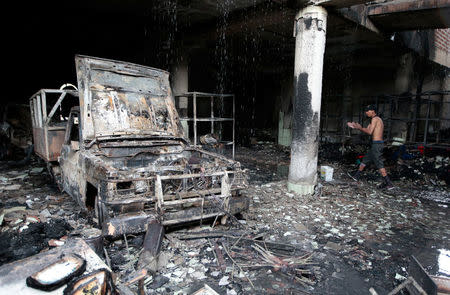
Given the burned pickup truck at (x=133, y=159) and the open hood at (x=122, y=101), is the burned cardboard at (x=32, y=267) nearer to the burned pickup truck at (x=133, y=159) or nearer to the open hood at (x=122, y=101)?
the burned pickup truck at (x=133, y=159)

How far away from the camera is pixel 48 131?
540cm

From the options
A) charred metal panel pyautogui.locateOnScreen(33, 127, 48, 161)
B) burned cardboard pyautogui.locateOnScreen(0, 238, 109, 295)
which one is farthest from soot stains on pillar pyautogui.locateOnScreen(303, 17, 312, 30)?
charred metal panel pyautogui.locateOnScreen(33, 127, 48, 161)

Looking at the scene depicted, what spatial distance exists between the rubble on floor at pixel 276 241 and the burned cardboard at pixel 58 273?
0.40m

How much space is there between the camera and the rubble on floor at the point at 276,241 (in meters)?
2.79

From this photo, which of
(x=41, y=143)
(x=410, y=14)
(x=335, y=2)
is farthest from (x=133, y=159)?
(x=410, y=14)

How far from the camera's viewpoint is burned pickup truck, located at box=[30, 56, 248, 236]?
319cm

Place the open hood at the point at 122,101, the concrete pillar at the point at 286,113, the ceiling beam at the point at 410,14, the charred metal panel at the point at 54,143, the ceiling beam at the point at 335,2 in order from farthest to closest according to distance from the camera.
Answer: the concrete pillar at the point at 286,113 → the ceiling beam at the point at 410,14 → the charred metal panel at the point at 54,143 → the ceiling beam at the point at 335,2 → the open hood at the point at 122,101

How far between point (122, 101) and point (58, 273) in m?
3.34

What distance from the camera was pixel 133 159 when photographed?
4.12 m

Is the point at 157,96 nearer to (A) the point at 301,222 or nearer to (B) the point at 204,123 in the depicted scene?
(A) the point at 301,222

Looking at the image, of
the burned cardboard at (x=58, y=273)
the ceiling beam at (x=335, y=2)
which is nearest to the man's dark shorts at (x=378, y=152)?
the ceiling beam at (x=335, y=2)

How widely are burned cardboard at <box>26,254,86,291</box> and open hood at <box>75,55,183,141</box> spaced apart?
2594mm

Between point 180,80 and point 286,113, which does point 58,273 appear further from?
point 286,113

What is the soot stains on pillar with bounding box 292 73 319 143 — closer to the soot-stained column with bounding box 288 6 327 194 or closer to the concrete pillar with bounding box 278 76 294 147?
the soot-stained column with bounding box 288 6 327 194
